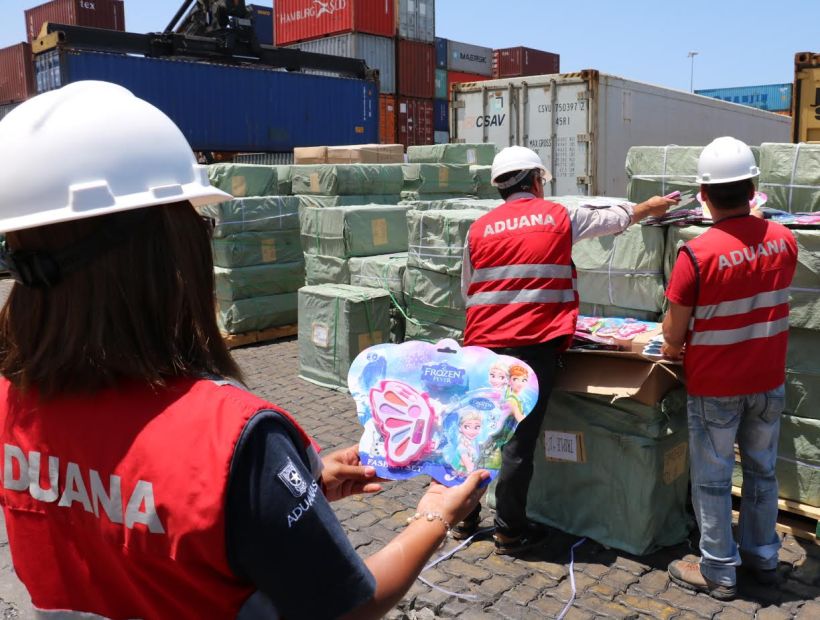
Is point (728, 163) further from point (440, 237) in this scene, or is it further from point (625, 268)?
point (440, 237)

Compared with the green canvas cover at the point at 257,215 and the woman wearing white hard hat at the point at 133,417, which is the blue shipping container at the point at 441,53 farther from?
the woman wearing white hard hat at the point at 133,417

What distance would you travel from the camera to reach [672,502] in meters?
4.13

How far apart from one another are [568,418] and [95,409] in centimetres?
335

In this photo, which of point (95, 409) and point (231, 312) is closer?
point (95, 409)

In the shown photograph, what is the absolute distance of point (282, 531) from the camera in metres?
1.10

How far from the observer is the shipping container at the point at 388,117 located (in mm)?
24500

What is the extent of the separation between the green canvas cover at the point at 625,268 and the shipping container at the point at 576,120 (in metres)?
7.75

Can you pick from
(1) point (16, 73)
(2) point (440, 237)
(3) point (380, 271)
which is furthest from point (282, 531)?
(1) point (16, 73)

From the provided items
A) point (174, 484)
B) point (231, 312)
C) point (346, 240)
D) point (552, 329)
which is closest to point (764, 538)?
point (552, 329)

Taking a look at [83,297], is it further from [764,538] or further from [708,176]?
[764,538]

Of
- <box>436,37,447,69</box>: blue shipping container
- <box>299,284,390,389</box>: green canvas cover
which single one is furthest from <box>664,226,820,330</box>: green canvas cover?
<box>436,37,447,69</box>: blue shipping container

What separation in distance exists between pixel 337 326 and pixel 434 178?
436 cm

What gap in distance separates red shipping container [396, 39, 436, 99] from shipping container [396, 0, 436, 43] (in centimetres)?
25

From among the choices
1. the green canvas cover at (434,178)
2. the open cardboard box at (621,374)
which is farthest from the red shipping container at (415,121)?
the open cardboard box at (621,374)
